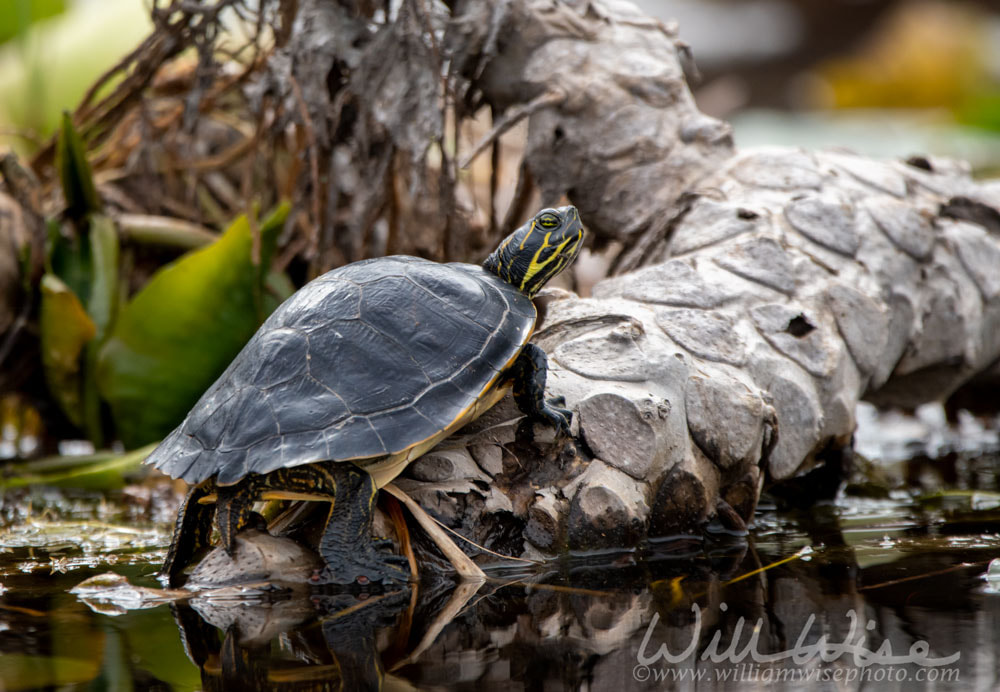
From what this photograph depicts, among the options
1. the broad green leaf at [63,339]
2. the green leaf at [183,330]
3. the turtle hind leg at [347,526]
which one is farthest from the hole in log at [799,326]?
the broad green leaf at [63,339]

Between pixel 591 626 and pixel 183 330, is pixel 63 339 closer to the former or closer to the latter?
pixel 183 330

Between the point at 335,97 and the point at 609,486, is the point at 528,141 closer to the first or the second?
the point at 335,97

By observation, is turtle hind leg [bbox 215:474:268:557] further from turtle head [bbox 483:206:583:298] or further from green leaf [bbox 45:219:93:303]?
green leaf [bbox 45:219:93:303]

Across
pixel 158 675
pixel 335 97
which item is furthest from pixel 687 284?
pixel 158 675

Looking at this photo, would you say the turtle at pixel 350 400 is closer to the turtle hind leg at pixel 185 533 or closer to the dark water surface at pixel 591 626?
the turtle hind leg at pixel 185 533

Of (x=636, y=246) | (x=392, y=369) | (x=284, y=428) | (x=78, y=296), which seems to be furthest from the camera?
(x=78, y=296)

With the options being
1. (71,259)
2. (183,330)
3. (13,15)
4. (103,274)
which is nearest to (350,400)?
(183,330)

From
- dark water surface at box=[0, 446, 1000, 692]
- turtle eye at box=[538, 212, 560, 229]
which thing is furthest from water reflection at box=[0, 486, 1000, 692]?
turtle eye at box=[538, 212, 560, 229]
